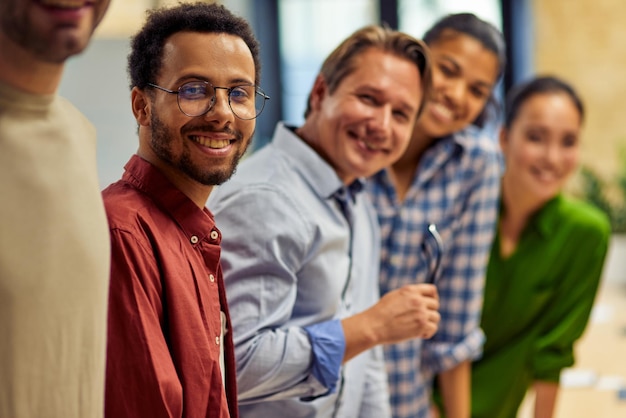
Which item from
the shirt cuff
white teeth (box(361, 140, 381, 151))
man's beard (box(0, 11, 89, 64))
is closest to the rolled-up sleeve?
the shirt cuff

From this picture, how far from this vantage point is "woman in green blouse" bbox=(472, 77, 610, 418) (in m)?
2.33

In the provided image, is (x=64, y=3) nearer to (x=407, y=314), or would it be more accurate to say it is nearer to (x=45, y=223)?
(x=45, y=223)

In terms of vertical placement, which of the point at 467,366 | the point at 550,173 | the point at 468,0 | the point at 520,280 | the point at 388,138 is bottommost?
the point at 467,366

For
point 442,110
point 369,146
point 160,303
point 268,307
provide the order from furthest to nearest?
point 442,110, point 369,146, point 268,307, point 160,303

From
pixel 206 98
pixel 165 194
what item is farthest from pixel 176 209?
pixel 206 98

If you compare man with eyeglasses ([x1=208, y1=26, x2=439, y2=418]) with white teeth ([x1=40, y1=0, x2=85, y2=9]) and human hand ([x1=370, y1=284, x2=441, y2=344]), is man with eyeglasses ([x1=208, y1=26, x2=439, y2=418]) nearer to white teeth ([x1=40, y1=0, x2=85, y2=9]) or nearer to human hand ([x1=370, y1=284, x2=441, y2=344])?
human hand ([x1=370, y1=284, x2=441, y2=344])

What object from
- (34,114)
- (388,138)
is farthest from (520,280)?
(34,114)

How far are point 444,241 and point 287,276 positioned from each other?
819 mm

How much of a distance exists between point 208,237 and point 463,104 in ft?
4.03

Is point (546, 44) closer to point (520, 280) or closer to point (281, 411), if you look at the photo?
point (520, 280)

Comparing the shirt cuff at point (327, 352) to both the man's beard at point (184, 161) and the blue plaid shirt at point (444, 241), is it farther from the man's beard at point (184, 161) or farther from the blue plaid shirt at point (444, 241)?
the blue plaid shirt at point (444, 241)

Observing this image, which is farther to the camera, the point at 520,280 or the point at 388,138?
the point at 520,280

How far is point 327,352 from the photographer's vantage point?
4.46 ft

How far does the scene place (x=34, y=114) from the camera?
0.66 metres
